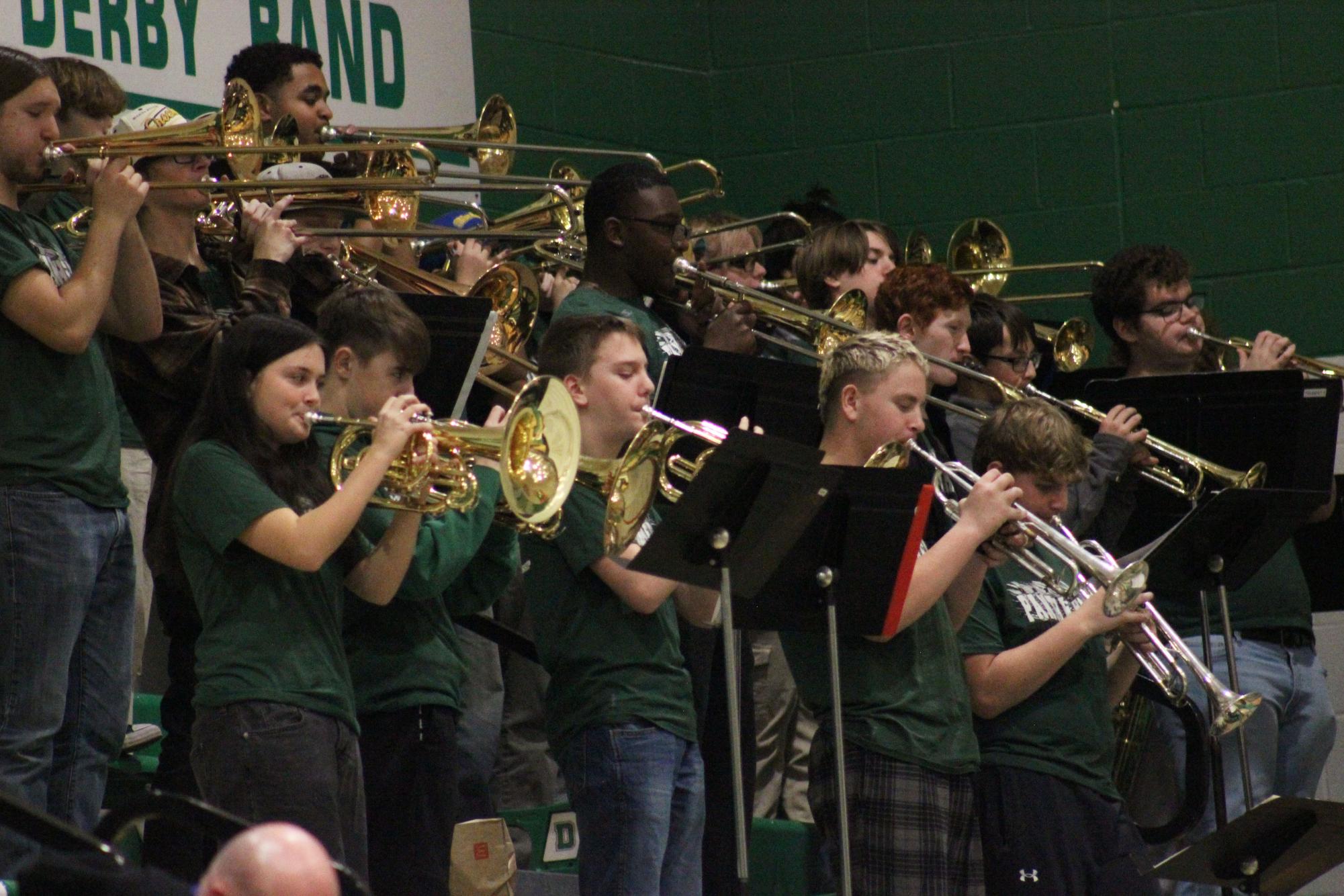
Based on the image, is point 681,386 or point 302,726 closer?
point 302,726

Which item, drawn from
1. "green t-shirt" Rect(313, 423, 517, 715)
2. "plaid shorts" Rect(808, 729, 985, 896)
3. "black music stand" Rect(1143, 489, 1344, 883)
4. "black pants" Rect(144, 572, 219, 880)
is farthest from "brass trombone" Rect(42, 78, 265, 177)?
"black music stand" Rect(1143, 489, 1344, 883)

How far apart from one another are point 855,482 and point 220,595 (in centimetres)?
117

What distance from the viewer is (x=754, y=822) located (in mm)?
5086

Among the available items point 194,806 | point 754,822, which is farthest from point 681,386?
point 194,806

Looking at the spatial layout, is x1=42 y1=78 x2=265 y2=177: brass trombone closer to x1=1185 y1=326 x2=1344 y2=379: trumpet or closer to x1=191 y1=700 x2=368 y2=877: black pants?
x1=191 y1=700 x2=368 y2=877: black pants

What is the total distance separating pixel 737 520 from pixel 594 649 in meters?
0.50

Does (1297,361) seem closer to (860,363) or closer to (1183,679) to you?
(1183,679)

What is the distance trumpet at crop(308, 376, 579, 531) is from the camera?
3553 millimetres

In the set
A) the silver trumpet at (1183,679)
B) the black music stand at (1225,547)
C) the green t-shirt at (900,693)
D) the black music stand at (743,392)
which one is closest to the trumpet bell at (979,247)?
the black music stand at (1225,547)

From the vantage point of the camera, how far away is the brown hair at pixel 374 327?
12.4ft

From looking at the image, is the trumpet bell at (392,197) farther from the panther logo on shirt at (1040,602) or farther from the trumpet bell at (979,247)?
the trumpet bell at (979,247)

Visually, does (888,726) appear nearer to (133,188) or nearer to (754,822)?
(754,822)

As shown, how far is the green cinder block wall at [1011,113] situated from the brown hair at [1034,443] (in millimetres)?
2912

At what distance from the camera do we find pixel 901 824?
3910 mm
